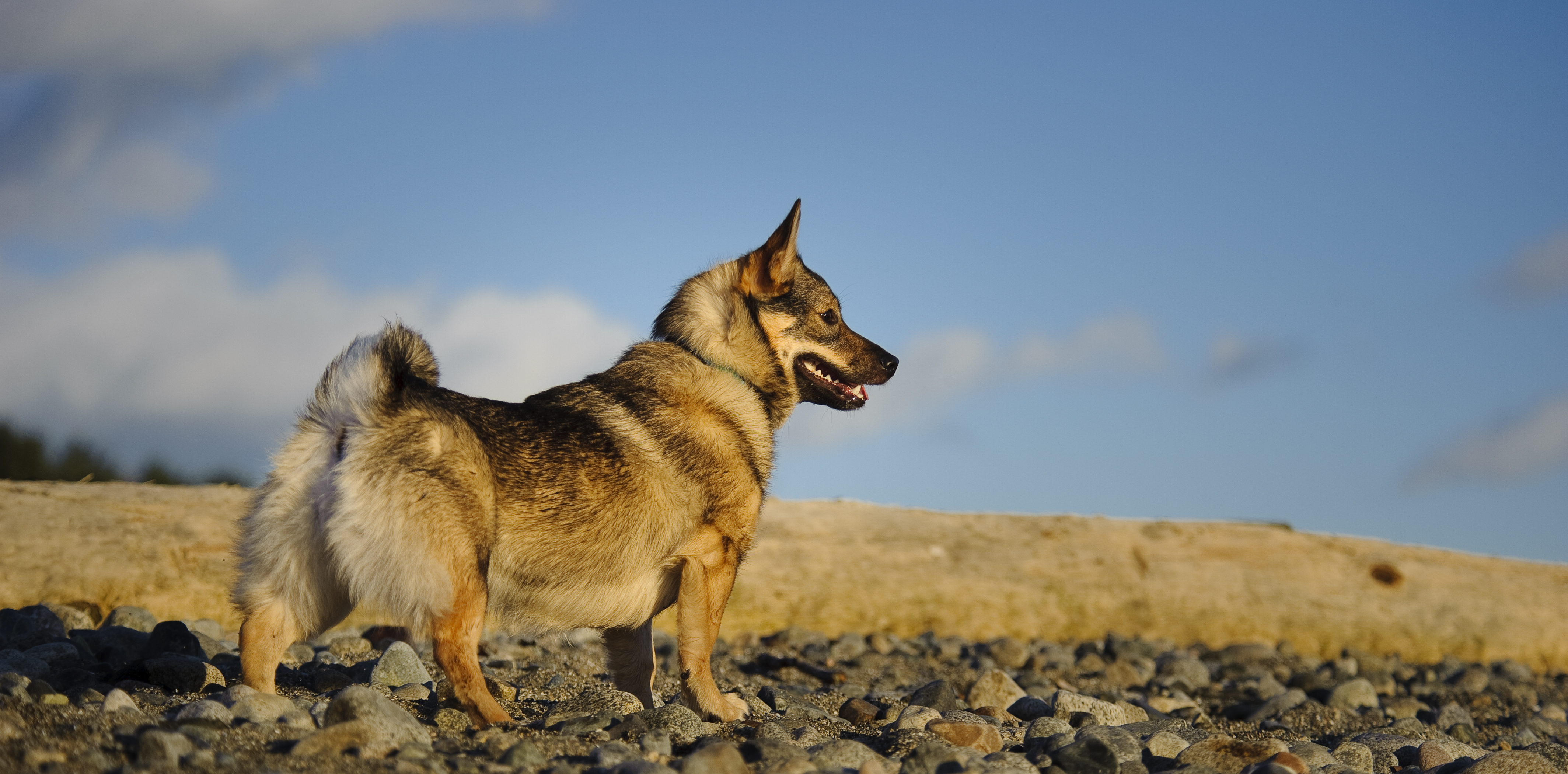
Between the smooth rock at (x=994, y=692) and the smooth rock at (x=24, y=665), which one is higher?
the smooth rock at (x=994, y=692)

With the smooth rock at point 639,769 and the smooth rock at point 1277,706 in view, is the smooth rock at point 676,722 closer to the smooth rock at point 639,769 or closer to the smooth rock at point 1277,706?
the smooth rock at point 639,769

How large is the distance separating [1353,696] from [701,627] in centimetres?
607

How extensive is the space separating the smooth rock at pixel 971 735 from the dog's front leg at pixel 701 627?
1063 millimetres

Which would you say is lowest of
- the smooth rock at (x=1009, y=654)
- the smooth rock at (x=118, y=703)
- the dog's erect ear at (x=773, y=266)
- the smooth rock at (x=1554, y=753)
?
the smooth rock at (x=118, y=703)

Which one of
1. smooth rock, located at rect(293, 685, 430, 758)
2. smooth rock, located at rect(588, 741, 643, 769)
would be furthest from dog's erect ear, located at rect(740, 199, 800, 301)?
smooth rock, located at rect(293, 685, 430, 758)

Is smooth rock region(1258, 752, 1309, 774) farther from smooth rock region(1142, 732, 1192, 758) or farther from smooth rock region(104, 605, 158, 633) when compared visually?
smooth rock region(104, 605, 158, 633)

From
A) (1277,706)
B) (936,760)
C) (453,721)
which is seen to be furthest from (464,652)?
(1277,706)

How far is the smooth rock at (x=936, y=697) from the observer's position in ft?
22.6

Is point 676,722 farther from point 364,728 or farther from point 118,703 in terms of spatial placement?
point 118,703

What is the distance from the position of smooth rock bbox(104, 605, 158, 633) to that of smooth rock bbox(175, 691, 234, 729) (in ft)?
13.3

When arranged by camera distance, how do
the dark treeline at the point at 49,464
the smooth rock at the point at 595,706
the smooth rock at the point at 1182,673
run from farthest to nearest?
the dark treeline at the point at 49,464
the smooth rock at the point at 1182,673
the smooth rock at the point at 595,706

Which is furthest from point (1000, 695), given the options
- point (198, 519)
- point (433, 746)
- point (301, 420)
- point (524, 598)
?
point (198, 519)

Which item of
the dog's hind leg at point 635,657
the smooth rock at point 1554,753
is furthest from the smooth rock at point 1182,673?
the dog's hind leg at point 635,657

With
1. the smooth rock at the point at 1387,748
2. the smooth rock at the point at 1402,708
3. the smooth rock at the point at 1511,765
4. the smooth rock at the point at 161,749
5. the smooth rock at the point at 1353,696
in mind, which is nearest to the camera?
the smooth rock at the point at 161,749
